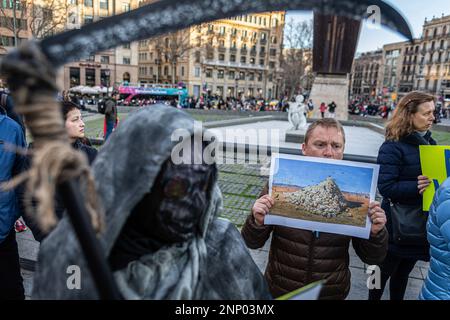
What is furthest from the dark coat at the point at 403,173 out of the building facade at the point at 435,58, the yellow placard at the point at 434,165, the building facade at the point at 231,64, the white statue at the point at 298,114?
the building facade at the point at 435,58

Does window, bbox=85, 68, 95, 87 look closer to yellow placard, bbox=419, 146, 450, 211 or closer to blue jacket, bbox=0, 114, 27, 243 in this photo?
blue jacket, bbox=0, 114, 27, 243

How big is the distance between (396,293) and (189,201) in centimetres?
286

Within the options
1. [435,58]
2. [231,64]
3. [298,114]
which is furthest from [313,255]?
[435,58]

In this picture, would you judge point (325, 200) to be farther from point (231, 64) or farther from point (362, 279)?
point (231, 64)

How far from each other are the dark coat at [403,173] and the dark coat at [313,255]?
3.12 ft

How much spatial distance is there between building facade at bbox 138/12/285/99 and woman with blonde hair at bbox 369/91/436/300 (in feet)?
200

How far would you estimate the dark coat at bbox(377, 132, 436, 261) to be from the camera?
2713mm

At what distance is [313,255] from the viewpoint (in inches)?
77.4

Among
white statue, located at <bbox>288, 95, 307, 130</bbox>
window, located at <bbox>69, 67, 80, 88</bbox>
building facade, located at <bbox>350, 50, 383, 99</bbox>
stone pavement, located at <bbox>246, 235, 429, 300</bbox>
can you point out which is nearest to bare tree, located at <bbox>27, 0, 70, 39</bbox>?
white statue, located at <bbox>288, 95, 307, 130</bbox>

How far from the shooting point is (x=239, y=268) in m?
1.28

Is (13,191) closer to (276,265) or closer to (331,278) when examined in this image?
(276,265)

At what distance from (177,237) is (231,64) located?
251ft
